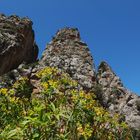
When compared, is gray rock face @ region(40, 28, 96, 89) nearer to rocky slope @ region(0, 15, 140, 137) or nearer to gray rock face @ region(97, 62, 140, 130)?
rocky slope @ region(0, 15, 140, 137)

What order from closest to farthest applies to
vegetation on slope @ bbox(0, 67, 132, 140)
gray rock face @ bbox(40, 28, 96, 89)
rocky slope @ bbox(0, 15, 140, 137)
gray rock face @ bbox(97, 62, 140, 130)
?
vegetation on slope @ bbox(0, 67, 132, 140), gray rock face @ bbox(97, 62, 140, 130), rocky slope @ bbox(0, 15, 140, 137), gray rock face @ bbox(40, 28, 96, 89)

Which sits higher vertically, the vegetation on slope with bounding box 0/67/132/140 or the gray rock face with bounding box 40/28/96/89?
the gray rock face with bounding box 40/28/96/89

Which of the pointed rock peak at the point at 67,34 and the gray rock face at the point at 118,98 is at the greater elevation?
the pointed rock peak at the point at 67,34

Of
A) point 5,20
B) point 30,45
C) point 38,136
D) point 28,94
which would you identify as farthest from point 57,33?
point 38,136

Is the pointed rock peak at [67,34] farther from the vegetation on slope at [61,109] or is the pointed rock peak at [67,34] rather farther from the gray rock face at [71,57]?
the vegetation on slope at [61,109]

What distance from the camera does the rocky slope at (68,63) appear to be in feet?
225

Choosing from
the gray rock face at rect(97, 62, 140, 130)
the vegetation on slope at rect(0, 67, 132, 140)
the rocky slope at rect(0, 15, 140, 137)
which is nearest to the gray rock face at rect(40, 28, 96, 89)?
the rocky slope at rect(0, 15, 140, 137)

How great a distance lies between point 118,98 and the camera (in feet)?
238

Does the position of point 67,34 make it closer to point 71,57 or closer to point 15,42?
point 71,57

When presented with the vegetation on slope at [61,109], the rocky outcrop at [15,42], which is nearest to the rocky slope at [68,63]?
the rocky outcrop at [15,42]

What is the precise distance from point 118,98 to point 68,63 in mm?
12327

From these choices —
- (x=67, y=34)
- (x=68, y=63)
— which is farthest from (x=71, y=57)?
(x=67, y=34)

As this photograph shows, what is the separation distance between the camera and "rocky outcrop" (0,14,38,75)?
74688 millimetres

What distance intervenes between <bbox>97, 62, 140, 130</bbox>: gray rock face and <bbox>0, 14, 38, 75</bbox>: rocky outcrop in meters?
18.6
